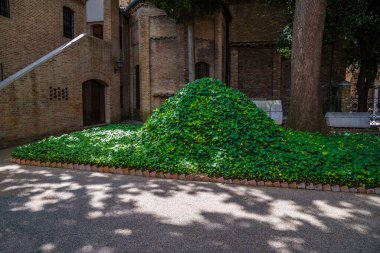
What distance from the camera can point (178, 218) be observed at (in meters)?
3.79

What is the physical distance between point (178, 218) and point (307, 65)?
22.5 ft

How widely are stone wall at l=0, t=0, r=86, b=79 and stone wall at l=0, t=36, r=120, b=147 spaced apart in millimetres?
2369

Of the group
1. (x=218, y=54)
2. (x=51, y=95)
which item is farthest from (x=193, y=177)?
(x=218, y=54)

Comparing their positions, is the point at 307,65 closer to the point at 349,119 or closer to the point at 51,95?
the point at 349,119

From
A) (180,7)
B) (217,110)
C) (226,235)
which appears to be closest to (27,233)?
(226,235)

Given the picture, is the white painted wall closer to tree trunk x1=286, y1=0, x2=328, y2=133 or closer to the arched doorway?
the arched doorway

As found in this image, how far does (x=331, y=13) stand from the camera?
12.9m

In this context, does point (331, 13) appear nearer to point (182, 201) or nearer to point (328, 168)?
point (328, 168)

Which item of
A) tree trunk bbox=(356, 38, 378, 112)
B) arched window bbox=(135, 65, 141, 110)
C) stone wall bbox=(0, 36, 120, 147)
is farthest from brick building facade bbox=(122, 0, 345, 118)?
stone wall bbox=(0, 36, 120, 147)

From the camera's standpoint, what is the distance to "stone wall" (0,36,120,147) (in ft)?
29.6

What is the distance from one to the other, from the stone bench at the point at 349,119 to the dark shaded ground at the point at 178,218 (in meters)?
11.0

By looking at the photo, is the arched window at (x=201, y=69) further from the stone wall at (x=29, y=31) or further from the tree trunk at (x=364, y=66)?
the tree trunk at (x=364, y=66)

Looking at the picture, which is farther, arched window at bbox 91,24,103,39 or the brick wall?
arched window at bbox 91,24,103,39

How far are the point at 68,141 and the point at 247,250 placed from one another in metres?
7.00
